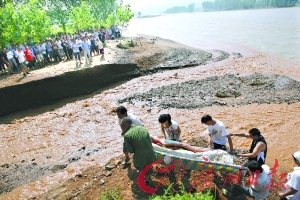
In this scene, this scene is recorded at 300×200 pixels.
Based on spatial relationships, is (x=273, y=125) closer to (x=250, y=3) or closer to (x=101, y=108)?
(x=101, y=108)

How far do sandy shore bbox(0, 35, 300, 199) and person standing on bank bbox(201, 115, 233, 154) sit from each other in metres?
2.15

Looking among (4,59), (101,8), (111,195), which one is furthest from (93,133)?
(101,8)

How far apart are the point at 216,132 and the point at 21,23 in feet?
52.6

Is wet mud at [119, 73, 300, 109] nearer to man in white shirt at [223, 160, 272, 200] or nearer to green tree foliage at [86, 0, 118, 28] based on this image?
man in white shirt at [223, 160, 272, 200]

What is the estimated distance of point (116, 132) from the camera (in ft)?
29.3

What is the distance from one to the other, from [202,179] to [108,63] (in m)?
11.3

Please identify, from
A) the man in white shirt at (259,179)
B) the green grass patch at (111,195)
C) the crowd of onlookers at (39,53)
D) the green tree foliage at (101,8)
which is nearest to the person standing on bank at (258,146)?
the man in white shirt at (259,179)

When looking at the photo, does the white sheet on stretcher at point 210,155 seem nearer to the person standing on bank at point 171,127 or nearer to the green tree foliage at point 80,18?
the person standing on bank at point 171,127

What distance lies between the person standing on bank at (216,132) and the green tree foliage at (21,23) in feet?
51.1

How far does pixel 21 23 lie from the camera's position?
50.3 feet

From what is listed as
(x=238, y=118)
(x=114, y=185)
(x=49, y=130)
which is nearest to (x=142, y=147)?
(x=114, y=185)

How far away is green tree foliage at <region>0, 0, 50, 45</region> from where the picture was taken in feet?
48.0

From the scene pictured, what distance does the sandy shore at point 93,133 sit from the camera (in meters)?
6.28

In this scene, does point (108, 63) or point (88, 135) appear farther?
point (108, 63)
